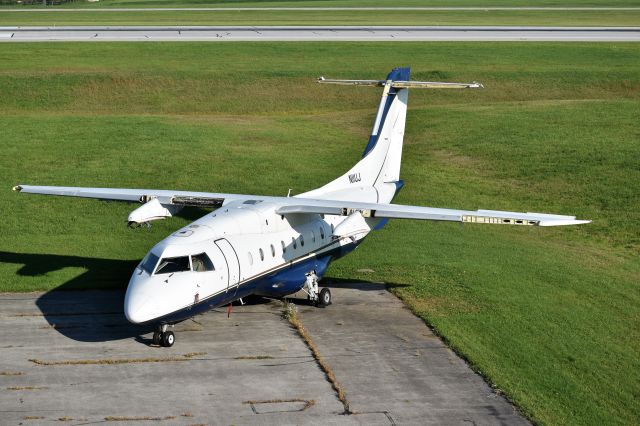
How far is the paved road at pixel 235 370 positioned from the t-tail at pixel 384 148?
20.4ft

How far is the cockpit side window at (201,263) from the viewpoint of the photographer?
25594 mm

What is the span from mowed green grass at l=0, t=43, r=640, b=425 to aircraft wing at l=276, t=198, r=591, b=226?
10.9ft

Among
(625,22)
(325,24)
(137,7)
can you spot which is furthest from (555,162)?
(137,7)

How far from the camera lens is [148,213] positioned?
2902cm

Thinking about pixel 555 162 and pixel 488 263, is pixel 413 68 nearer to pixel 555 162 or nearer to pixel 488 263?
pixel 555 162

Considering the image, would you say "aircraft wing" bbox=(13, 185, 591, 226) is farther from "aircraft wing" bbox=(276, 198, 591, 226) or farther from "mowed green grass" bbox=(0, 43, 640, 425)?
"mowed green grass" bbox=(0, 43, 640, 425)

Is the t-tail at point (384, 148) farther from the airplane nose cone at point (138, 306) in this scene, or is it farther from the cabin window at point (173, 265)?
the airplane nose cone at point (138, 306)

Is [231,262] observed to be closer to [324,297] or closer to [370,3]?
[324,297]

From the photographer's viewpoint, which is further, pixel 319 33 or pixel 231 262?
pixel 319 33

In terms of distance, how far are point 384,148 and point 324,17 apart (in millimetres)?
100282

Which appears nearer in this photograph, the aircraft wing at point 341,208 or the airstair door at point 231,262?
the airstair door at point 231,262

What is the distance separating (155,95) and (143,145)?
59.8 ft

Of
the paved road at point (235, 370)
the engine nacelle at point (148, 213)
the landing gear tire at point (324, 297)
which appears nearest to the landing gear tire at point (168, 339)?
the paved road at point (235, 370)

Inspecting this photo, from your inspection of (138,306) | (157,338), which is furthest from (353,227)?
(138,306)
